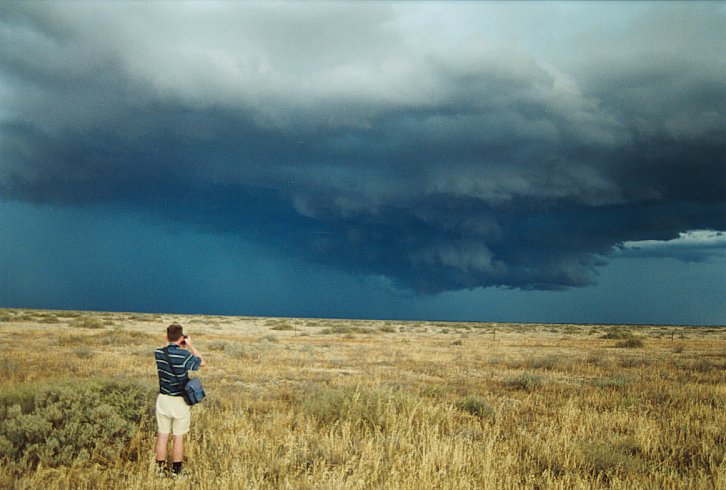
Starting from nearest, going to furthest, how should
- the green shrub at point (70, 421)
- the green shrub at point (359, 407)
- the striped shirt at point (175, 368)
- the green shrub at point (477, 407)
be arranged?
the striped shirt at point (175, 368), the green shrub at point (70, 421), the green shrub at point (359, 407), the green shrub at point (477, 407)

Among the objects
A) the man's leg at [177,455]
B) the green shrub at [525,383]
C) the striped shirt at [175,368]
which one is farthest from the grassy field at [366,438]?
the striped shirt at [175,368]

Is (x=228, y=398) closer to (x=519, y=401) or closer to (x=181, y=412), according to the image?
(x=181, y=412)

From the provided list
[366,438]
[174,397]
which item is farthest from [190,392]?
[366,438]

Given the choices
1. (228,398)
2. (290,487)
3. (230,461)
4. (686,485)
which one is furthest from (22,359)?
(686,485)

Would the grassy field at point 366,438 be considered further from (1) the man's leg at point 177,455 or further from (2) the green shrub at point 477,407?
(1) the man's leg at point 177,455

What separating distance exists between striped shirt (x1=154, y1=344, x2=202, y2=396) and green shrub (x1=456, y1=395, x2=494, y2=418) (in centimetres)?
651

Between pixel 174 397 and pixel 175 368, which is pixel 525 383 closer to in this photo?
pixel 174 397

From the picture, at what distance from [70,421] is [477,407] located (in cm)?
763

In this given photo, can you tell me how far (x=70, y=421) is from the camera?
709 cm

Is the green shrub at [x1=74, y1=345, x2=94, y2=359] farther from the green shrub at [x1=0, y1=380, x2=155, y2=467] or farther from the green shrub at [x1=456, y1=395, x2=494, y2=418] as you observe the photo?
the green shrub at [x1=456, y1=395, x2=494, y2=418]

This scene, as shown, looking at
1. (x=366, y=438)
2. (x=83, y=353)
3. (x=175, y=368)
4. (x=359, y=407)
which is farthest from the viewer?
(x=83, y=353)

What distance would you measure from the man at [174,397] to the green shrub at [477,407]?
641 centimetres

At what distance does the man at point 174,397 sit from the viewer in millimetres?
6148

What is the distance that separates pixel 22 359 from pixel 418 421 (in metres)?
15.5
